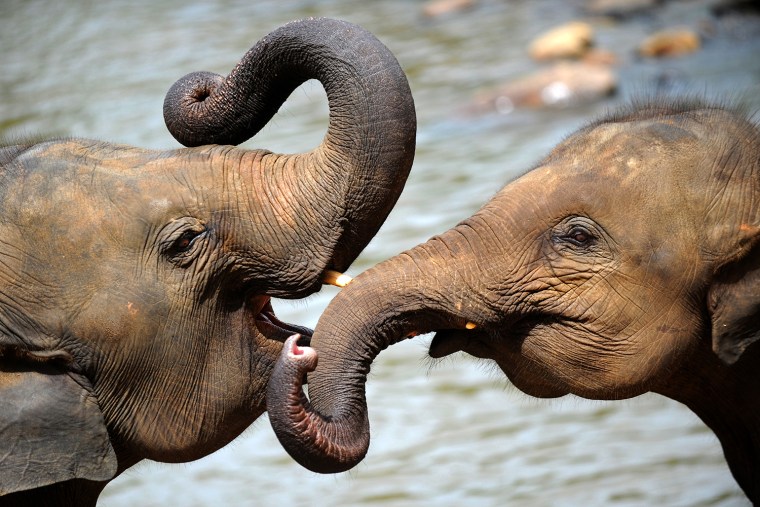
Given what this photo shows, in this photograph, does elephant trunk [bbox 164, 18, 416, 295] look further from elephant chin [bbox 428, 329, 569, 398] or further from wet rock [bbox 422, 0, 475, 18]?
wet rock [bbox 422, 0, 475, 18]

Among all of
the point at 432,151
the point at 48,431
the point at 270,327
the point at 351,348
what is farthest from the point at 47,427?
the point at 432,151

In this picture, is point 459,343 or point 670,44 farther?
point 670,44

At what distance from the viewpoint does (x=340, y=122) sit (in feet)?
11.9

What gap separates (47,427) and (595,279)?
148 cm

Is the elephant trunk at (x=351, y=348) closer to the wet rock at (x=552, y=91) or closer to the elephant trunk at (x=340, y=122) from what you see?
the elephant trunk at (x=340, y=122)

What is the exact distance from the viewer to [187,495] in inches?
275

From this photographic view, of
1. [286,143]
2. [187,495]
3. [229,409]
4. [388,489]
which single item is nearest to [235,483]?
[187,495]

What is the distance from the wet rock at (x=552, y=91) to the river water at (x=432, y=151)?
124mm

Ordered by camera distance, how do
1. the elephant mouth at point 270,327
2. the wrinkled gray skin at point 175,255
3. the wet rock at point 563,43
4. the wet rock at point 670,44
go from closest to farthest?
the wrinkled gray skin at point 175,255 → the elephant mouth at point 270,327 → the wet rock at point 670,44 → the wet rock at point 563,43

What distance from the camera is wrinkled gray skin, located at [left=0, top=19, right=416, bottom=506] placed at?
354 centimetres

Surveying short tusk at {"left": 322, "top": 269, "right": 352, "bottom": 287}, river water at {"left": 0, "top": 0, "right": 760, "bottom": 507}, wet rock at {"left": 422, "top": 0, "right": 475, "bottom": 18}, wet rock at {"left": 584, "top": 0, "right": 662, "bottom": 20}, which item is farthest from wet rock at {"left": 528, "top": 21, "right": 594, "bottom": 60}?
short tusk at {"left": 322, "top": 269, "right": 352, "bottom": 287}

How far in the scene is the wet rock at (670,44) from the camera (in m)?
13.5

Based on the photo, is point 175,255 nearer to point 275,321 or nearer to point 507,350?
point 275,321

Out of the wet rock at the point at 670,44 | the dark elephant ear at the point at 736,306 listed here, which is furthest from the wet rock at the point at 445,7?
the dark elephant ear at the point at 736,306
